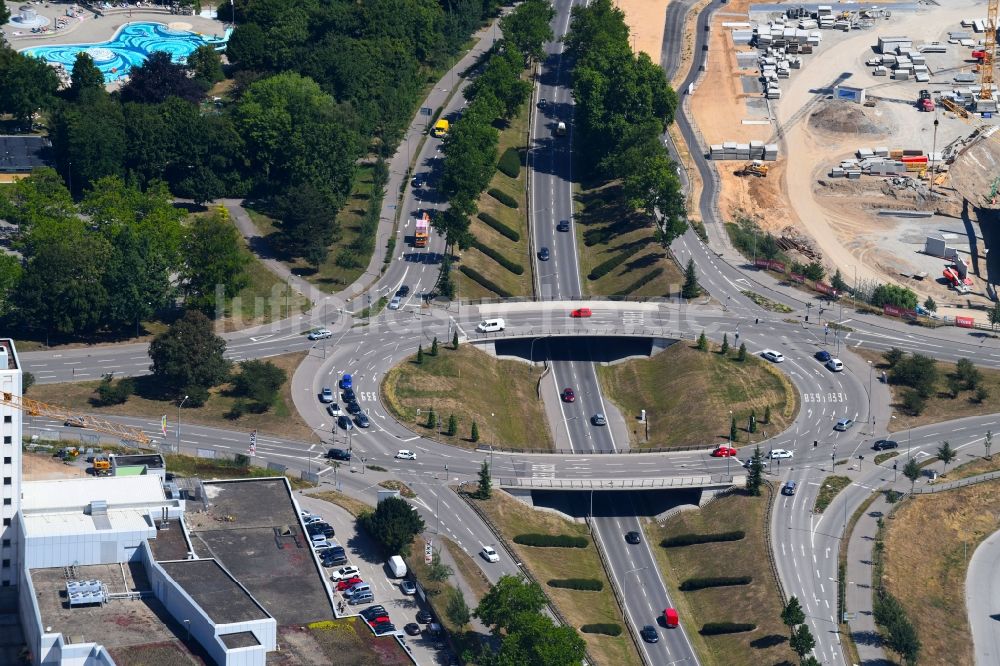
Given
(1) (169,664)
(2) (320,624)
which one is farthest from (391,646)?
(1) (169,664)

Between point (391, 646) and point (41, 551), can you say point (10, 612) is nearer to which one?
point (41, 551)

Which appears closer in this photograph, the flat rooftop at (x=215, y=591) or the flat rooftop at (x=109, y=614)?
the flat rooftop at (x=109, y=614)

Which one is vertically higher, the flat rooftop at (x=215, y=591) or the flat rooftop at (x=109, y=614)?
the flat rooftop at (x=215, y=591)

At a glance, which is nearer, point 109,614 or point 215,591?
point 109,614

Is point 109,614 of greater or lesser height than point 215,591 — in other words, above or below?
below
